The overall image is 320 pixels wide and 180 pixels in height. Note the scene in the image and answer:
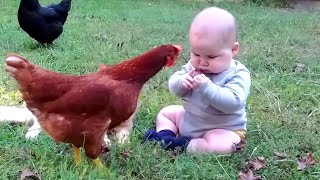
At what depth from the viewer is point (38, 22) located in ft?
18.1

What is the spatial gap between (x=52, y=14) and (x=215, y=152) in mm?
3438

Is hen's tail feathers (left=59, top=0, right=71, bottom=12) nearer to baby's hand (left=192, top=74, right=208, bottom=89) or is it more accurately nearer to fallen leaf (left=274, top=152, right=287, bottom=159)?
baby's hand (left=192, top=74, right=208, bottom=89)

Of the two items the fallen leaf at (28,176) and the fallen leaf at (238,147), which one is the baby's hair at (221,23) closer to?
the fallen leaf at (238,147)

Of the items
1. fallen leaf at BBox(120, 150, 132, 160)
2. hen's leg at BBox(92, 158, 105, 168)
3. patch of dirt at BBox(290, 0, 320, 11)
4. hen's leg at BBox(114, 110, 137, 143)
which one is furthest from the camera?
patch of dirt at BBox(290, 0, 320, 11)

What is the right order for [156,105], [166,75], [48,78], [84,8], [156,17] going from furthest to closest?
1. [84,8]
2. [156,17]
3. [166,75]
4. [156,105]
5. [48,78]

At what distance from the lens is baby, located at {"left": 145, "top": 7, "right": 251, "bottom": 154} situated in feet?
8.91

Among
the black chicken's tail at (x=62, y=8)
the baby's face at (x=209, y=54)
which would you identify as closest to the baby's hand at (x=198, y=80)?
the baby's face at (x=209, y=54)

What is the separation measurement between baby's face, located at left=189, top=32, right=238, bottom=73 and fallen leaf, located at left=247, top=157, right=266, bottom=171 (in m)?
0.49

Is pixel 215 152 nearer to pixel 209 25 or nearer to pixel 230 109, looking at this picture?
pixel 230 109

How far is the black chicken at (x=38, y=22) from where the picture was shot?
5457mm

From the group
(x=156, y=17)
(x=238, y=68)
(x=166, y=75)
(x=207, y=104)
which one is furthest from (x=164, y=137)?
(x=156, y=17)

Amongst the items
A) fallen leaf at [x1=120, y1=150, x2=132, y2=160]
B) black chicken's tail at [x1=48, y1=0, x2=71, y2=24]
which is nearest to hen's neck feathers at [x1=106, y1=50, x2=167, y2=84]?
fallen leaf at [x1=120, y1=150, x2=132, y2=160]

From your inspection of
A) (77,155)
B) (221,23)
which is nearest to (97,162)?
(77,155)

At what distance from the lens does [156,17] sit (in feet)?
25.6
